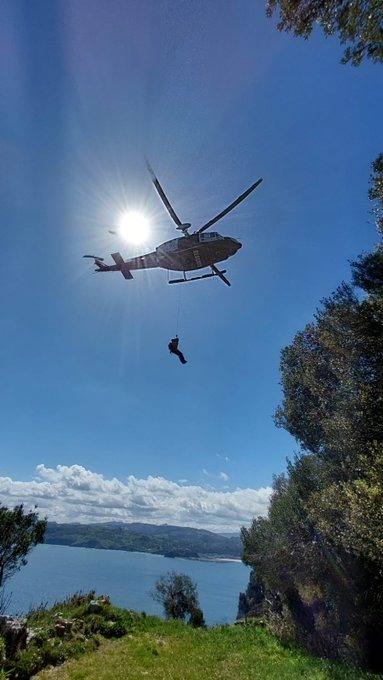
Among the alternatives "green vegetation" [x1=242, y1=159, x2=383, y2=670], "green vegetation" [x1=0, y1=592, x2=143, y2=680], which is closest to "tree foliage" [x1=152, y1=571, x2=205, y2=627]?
"green vegetation" [x1=242, y1=159, x2=383, y2=670]

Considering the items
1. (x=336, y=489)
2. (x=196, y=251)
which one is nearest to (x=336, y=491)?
(x=336, y=489)

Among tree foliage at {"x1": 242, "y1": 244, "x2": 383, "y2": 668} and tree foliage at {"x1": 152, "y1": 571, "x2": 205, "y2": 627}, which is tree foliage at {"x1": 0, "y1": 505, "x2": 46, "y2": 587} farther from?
tree foliage at {"x1": 152, "y1": 571, "x2": 205, "y2": 627}

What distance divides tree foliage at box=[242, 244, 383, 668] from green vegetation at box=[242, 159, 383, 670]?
5cm

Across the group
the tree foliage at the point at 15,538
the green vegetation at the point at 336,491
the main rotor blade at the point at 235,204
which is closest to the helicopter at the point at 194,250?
the main rotor blade at the point at 235,204

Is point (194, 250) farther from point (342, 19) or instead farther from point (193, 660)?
point (193, 660)

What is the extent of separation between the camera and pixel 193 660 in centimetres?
1661

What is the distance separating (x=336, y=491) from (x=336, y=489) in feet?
0.28

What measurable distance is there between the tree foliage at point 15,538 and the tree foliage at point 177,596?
22.8 meters

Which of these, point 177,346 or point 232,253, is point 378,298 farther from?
point 177,346

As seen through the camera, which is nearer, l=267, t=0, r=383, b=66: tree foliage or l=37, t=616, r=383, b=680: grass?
l=267, t=0, r=383, b=66: tree foliage

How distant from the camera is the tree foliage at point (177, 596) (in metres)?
35.0

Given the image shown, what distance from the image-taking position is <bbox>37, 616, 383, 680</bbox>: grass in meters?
14.1

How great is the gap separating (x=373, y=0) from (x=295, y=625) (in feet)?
102

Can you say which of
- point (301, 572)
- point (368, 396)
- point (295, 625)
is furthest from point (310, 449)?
point (295, 625)
